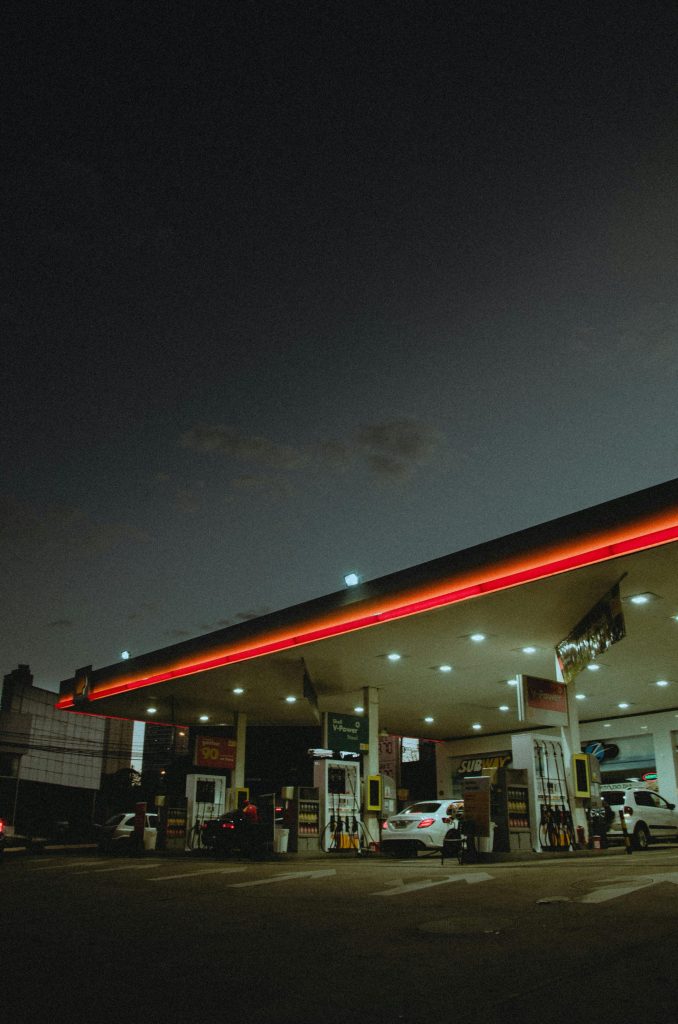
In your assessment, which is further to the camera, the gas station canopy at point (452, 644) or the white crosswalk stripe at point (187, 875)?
the gas station canopy at point (452, 644)

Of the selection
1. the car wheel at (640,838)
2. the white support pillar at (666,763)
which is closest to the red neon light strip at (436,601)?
the car wheel at (640,838)

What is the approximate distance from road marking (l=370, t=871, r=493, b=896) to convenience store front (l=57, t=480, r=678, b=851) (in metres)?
4.90

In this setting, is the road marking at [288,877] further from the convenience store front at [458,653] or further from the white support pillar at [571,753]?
the white support pillar at [571,753]

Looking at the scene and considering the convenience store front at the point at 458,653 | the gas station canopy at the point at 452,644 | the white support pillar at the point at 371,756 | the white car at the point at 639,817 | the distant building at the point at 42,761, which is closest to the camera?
the gas station canopy at the point at 452,644

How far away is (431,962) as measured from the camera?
4684 mm

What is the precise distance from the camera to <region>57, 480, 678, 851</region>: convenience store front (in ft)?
42.0

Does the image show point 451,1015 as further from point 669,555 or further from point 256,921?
point 669,555

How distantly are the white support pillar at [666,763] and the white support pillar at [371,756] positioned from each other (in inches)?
427

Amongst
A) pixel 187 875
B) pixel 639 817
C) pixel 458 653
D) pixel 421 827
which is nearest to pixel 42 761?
pixel 421 827

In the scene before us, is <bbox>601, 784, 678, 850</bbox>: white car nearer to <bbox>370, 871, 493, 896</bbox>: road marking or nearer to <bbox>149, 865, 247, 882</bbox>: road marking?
<bbox>149, 865, 247, 882</bbox>: road marking

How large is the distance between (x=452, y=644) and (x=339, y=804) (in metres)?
6.94

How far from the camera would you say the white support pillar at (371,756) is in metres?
22.5

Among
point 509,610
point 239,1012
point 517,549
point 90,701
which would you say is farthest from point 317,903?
point 90,701

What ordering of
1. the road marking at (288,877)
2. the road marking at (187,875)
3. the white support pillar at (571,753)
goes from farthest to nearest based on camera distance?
the white support pillar at (571,753)
the road marking at (187,875)
the road marking at (288,877)
